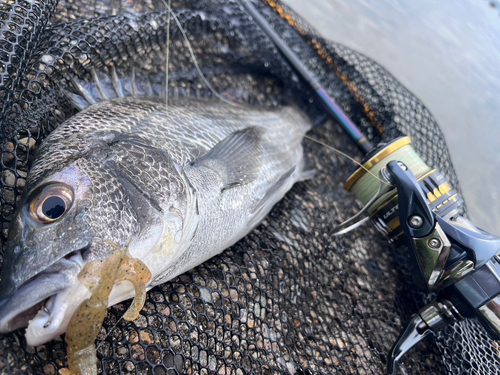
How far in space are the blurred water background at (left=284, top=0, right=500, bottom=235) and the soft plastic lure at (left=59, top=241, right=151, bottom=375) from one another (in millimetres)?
4877

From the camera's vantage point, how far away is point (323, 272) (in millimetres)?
2449

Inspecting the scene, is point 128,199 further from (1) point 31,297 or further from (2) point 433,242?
(2) point 433,242

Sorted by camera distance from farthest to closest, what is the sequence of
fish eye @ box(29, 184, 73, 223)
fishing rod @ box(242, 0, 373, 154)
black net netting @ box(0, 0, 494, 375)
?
1. fishing rod @ box(242, 0, 373, 154)
2. black net netting @ box(0, 0, 494, 375)
3. fish eye @ box(29, 184, 73, 223)

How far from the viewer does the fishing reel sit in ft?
6.18

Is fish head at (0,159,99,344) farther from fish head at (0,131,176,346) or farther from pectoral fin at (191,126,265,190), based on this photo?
pectoral fin at (191,126,265,190)

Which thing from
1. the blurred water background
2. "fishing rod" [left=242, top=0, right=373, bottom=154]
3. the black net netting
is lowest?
the black net netting

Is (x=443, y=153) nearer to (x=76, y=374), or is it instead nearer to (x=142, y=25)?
(x=142, y=25)

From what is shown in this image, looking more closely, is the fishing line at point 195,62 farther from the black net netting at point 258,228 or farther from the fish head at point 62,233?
the fish head at point 62,233

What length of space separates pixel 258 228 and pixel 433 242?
1.11 meters

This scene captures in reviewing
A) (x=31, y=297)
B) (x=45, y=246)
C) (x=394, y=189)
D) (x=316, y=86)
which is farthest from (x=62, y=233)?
(x=316, y=86)

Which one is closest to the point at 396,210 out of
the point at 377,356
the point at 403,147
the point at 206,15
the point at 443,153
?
the point at 403,147

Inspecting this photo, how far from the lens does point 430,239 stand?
6.25ft

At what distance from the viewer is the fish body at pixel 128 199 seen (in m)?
1.17

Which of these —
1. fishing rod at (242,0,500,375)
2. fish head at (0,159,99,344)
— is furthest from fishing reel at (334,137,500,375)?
fish head at (0,159,99,344)
